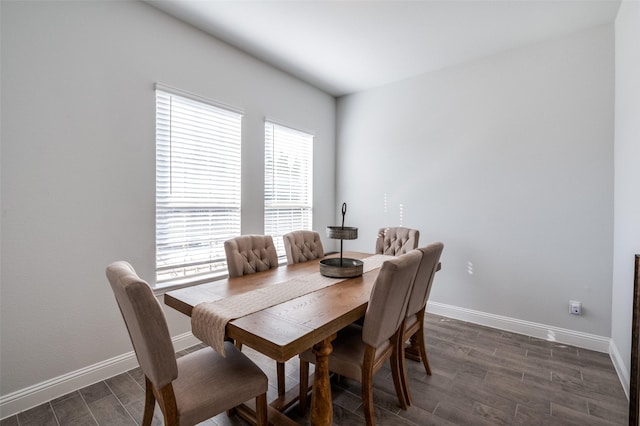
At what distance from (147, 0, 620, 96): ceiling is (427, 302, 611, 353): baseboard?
9.37ft

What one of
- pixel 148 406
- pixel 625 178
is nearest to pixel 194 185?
pixel 148 406

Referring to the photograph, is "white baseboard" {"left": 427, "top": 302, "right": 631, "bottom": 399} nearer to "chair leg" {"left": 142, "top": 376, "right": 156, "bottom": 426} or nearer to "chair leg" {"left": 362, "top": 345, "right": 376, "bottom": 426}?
"chair leg" {"left": 362, "top": 345, "right": 376, "bottom": 426}

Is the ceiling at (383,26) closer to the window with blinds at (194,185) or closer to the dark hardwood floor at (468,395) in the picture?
the window with blinds at (194,185)

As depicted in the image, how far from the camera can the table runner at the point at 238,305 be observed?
142 cm

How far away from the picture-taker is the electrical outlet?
287 cm

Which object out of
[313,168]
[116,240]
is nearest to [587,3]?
[313,168]

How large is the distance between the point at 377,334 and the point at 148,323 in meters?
1.06

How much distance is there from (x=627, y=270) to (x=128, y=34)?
427 centimetres

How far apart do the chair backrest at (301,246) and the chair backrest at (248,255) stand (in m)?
0.19

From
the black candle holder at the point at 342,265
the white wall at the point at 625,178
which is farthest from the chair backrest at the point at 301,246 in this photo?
the white wall at the point at 625,178

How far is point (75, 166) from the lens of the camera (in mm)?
2176

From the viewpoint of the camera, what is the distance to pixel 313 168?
4.31 m

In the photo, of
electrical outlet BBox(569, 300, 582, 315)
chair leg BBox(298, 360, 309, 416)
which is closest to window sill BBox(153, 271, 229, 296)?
chair leg BBox(298, 360, 309, 416)

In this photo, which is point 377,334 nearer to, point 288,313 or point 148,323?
point 288,313
